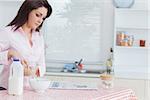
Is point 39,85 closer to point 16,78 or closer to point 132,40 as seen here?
point 16,78

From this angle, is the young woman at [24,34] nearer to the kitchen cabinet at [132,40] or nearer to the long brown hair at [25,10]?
the long brown hair at [25,10]

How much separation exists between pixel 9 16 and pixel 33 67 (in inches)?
73.2

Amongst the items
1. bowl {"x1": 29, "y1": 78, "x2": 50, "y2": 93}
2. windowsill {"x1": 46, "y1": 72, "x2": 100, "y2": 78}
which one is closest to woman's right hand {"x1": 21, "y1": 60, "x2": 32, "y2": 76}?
bowl {"x1": 29, "y1": 78, "x2": 50, "y2": 93}

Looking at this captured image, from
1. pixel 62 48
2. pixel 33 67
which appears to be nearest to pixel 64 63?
pixel 62 48

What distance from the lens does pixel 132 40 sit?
3660 mm

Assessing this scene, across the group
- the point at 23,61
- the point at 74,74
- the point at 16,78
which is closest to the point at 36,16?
the point at 23,61

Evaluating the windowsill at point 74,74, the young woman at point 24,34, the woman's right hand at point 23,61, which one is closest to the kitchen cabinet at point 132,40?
the windowsill at point 74,74

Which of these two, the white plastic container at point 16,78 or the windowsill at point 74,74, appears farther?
the windowsill at point 74,74

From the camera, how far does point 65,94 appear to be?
6.34 ft

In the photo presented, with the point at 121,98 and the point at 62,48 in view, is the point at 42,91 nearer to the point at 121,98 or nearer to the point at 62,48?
the point at 121,98

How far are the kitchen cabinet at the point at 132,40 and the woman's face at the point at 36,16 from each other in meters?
1.54

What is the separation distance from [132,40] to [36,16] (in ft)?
5.79

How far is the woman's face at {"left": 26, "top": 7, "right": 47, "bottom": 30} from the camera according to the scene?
2.17 meters

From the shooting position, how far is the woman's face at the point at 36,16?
2.17 meters
